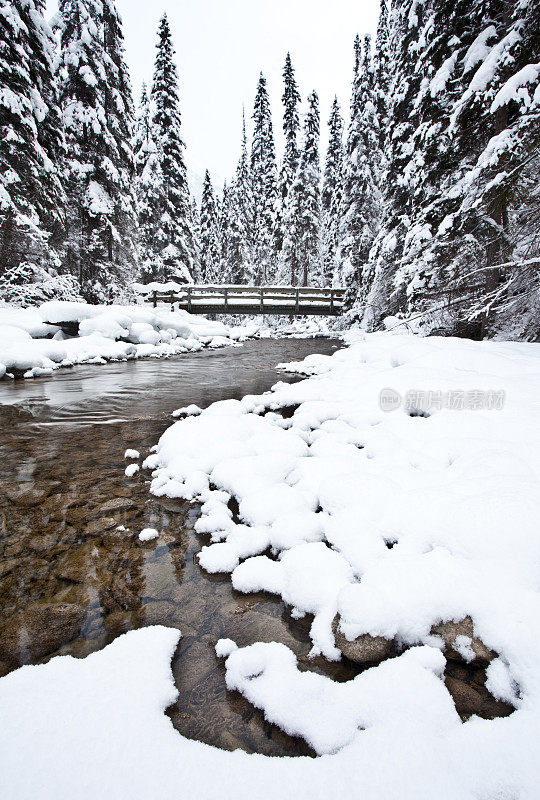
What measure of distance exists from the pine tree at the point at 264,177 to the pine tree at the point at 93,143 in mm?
13396

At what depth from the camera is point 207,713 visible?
4.73ft

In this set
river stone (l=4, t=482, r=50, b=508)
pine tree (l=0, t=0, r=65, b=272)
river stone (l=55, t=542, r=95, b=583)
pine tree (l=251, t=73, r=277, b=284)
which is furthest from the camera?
pine tree (l=251, t=73, r=277, b=284)

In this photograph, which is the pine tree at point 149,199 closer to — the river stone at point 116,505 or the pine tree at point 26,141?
the pine tree at point 26,141

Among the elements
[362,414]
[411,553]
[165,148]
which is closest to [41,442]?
[362,414]

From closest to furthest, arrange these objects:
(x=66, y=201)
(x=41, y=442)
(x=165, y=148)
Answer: (x=41, y=442)
(x=66, y=201)
(x=165, y=148)

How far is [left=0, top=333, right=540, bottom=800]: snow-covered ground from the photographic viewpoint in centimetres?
117

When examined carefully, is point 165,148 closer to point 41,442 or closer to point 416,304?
point 416,304

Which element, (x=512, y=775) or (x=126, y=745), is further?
(x=126, y=745)

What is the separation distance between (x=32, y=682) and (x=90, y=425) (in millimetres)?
3757

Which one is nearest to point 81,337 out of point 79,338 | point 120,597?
point 79,338

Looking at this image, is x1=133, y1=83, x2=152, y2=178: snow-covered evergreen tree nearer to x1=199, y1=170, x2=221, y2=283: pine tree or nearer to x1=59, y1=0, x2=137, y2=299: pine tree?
x1=59, y1=0, x2=137, y2=299: pine tree

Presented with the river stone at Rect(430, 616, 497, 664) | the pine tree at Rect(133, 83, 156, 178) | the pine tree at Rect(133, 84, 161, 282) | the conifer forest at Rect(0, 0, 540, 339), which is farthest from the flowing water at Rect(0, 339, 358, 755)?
the pine tree at Rect(133, 83, 156, 178)

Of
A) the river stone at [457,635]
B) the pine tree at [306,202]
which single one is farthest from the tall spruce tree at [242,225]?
the river stone at [457,635]

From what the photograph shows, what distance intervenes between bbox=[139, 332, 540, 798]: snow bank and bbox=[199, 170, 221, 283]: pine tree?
38.3 meters
